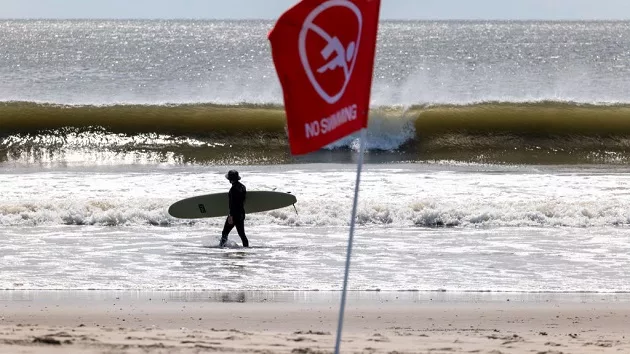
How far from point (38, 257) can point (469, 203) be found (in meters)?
7.09

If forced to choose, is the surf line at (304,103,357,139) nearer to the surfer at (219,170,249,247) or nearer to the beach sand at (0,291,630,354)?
the beach sand at (0,291,630,354)

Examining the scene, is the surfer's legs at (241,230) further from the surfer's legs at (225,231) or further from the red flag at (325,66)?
the red flag at (325,66)

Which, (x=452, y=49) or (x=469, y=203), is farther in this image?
(x=452, y=49)

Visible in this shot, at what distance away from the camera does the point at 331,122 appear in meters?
5.93

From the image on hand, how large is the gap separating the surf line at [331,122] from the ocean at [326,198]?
522cm

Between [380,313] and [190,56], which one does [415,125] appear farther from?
[190,56]

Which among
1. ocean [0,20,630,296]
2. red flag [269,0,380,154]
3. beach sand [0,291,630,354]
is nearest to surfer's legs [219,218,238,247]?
ocean [0,20,630,296]

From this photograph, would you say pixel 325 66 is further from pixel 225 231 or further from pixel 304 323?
pixel 225 231

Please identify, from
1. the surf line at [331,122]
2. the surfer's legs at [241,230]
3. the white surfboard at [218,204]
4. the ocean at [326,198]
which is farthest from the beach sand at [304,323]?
the white surfboard at [218,204]

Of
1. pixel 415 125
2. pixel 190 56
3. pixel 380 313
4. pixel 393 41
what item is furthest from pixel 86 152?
pixel 393 41

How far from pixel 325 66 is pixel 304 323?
12.6ft

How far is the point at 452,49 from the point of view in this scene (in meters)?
94.1

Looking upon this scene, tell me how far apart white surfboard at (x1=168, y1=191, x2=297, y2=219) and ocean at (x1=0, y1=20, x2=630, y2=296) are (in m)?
0.19

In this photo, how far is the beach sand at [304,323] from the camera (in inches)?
303
